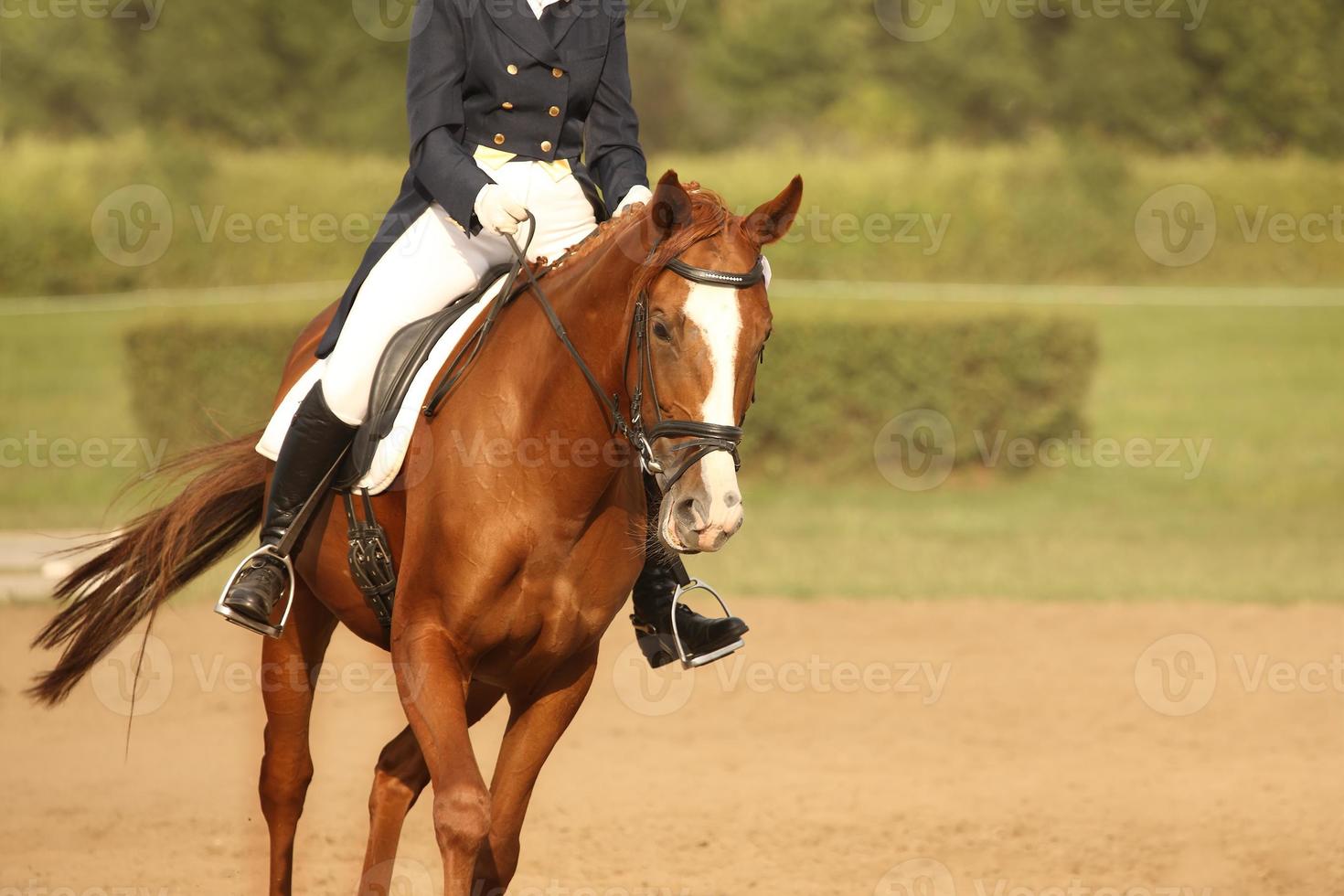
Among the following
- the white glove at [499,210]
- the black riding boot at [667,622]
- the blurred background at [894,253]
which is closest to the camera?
the white glove at [499,210]

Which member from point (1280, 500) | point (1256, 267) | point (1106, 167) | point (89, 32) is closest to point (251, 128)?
point (89, 32)

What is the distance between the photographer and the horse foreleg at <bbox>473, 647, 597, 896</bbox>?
437cm

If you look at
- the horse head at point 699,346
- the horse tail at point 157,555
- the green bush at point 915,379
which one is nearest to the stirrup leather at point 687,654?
the horse head at point 699,346

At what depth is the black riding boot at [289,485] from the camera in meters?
4.38

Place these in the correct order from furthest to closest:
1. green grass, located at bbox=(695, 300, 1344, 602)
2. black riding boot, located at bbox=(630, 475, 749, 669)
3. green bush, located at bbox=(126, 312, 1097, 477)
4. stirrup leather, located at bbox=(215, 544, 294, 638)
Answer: green bush, located at bbox=(126, 312, 1097, 477)
green grass, located at bbox=(695, 300, 1344, 602)
black riding boot, located at bbox=(630, 475, 749, 669)
stirrup leather, located at bbox=(215, 544, 294, 638)

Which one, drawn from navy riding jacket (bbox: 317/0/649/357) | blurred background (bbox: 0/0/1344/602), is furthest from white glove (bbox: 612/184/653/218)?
blurred background (bbox: 0/0/1344/602)

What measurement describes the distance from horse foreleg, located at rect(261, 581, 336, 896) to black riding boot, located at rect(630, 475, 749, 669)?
3.53 feet

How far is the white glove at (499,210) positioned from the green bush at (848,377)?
10.2m

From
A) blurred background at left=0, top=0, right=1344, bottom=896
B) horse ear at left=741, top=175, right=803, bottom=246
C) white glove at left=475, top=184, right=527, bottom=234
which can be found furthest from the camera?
blurred background at left=0, top=0, right=1344, bottom=896

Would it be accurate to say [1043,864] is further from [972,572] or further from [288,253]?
[288,253]

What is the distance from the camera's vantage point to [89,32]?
30.1 meters

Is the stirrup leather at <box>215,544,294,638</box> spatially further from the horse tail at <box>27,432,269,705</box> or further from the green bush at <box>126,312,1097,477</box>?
the green bush at <box>126,312,1097,477</box>

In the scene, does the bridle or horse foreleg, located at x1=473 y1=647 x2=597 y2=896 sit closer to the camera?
the bridle

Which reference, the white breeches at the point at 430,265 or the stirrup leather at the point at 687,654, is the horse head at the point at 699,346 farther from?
the stirrup leather at the point at 687,654
